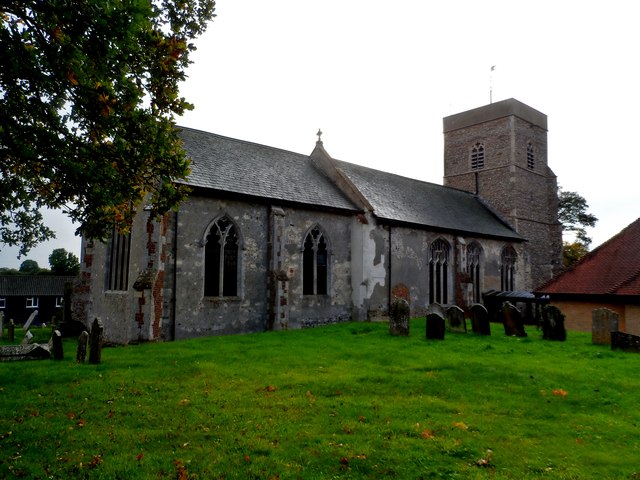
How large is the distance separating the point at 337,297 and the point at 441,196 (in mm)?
12749

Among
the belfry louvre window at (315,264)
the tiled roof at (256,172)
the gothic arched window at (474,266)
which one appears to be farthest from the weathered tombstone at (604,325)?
the gothic arched window at (474,266)

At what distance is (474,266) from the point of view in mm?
27031

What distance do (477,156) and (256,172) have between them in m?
21.4

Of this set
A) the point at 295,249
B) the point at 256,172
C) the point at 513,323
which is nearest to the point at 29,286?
the point at 256,172

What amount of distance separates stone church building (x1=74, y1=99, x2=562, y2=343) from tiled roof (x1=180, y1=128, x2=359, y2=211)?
0.08 m

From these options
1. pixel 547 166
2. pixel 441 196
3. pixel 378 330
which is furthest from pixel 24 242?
pixel 547 166

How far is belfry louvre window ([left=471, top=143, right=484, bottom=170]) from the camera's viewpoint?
34.1 metres

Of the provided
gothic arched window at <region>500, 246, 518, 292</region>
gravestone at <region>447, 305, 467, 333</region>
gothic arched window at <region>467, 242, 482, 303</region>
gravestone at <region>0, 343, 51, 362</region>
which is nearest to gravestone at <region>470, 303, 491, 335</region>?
gravestone at <region>447, 305, 467, 333</region>

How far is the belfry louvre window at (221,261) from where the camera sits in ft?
53.3

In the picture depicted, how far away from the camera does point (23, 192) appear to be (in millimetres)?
8625

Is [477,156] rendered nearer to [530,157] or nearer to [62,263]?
[530,157]

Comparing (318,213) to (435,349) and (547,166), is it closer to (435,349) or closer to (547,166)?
(435,349)

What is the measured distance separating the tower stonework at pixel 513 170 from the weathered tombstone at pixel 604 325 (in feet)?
56.1

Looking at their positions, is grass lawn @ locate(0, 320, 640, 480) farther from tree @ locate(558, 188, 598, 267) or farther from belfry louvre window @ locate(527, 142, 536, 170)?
tree @ locate(558, 188, 598, 267)
